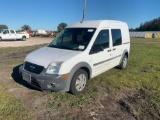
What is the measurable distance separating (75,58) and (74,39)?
1.02 meters

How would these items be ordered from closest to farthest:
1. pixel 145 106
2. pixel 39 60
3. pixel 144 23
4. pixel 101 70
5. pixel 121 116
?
pixel 121 116, pixel 145 106, pixel 39 60, pixel 101 70, pixel 144 23

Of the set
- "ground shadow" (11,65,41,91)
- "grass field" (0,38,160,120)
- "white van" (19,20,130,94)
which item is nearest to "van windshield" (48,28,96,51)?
"white van" (19,20,130,94)

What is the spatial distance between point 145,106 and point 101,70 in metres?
1.84

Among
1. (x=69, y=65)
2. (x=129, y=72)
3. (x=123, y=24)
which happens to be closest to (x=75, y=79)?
(x=69, y=65)

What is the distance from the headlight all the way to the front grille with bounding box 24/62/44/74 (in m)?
0.20

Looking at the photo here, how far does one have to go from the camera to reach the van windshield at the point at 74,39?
16.8ft

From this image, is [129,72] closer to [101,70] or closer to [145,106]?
[101,70]

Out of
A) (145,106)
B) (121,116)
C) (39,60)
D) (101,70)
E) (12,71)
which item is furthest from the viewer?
(12,71)

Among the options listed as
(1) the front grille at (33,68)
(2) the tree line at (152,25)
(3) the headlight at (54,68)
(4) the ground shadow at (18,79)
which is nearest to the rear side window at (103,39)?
(3) the headlight at (54,68)

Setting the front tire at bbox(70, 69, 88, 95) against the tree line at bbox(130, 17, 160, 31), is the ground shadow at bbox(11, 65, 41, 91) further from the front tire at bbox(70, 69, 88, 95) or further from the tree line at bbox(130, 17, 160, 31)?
the tree line at bbox(130, 17, 160, 31)

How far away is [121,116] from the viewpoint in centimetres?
381

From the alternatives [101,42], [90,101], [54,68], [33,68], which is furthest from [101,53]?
[33,68]

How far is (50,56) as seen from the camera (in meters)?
4.68

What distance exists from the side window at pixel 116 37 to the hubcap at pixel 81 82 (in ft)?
6.37
